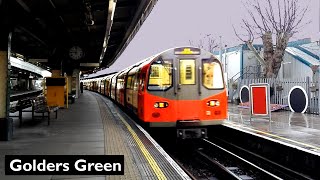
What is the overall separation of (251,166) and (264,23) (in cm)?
1694

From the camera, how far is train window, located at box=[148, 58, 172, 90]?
1105cm

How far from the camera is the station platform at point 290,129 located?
9703 millimetres

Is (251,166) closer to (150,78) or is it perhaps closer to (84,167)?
(150,78)

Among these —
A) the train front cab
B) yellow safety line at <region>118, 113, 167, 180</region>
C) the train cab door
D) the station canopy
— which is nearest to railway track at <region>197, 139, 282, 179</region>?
the train front cab

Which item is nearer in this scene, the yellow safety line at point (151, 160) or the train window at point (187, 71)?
the yellow safety line at point (151, 160)

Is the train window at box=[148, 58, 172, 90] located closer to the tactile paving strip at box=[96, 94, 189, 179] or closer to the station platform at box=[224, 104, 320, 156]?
the tactile paving strip at box=[96, 94, 189, 179]

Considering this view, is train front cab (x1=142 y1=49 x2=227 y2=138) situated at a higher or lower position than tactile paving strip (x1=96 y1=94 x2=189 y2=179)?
higher

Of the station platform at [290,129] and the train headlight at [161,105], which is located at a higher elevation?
the train headlight at [161,105]

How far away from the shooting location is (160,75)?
11.2 meters

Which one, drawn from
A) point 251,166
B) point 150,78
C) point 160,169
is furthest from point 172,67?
point 160,169

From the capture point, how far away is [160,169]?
6.70m
